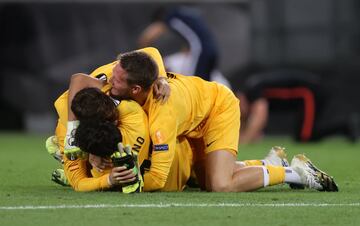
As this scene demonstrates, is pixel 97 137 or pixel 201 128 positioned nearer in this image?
pixel 97 137

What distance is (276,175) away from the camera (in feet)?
26.7

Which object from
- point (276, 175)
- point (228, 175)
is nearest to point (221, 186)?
point (228, 175)

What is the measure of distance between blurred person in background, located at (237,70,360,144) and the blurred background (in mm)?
620

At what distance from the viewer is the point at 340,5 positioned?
57.7ft

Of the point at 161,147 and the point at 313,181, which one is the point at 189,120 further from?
the point at 313,181

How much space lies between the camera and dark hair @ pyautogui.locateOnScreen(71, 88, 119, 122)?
7.41m

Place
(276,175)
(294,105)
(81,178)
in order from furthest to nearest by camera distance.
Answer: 1. (294,105)
2. (276,175)
3. (81,178)

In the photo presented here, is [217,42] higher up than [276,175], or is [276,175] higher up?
[217,42]

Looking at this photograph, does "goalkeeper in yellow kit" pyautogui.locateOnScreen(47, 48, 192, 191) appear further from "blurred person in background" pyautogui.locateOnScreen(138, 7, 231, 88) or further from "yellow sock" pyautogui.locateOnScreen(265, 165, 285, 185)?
"blurred person in background" pyautogui.locateOnScreen(138, 7, 231, 88)

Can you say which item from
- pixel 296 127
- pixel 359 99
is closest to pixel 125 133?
pixel 296 127

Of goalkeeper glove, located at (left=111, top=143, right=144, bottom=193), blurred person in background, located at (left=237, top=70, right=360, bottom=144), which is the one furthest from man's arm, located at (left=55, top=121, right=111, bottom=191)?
blurred person in background, located at (left=237, top=70, right=360, bottom=144)

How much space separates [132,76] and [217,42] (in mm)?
9988

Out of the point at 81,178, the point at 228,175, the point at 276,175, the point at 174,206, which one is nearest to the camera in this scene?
the point at 174,206

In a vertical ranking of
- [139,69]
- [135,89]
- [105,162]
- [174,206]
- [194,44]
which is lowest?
[174,206]
